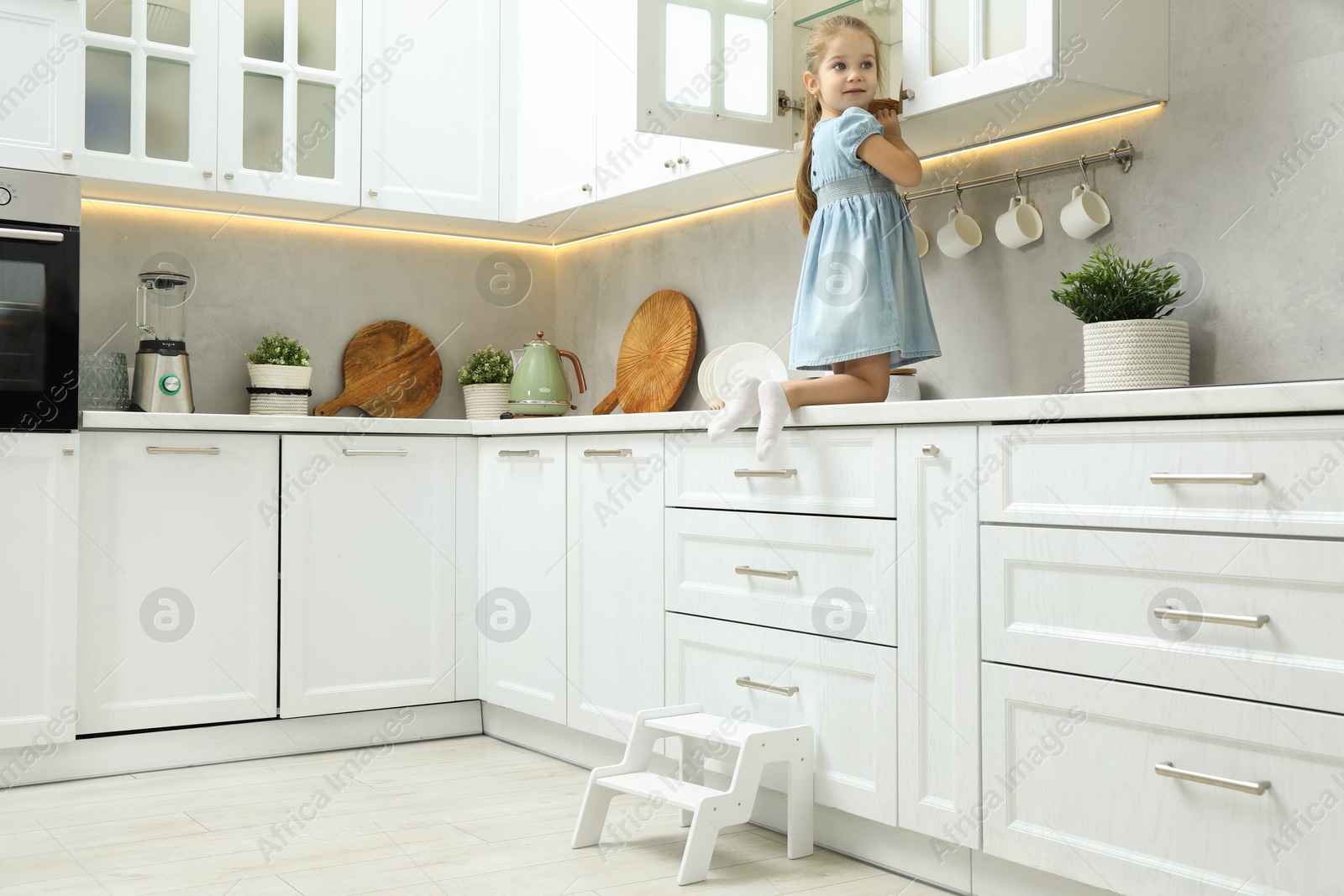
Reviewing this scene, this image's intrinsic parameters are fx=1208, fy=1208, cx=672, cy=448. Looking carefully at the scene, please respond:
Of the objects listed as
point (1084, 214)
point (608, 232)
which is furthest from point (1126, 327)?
Answer: point (608, 232)

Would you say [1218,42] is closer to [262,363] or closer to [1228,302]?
[1228,302]

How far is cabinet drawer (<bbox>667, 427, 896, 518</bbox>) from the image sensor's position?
209 centimetres

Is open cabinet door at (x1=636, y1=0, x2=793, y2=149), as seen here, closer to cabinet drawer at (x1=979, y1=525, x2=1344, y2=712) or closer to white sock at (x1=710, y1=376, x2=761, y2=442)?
white sock at (x1=710, y1=376, x2=761, y2=442)

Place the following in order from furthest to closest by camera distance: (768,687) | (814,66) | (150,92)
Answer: (150,92) < (814,66) < (768,687)

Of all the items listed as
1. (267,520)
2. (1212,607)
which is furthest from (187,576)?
(1212,607)

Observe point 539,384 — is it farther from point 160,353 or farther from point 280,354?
point 160,353

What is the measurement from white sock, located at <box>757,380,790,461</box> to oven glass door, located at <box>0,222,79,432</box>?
165cm

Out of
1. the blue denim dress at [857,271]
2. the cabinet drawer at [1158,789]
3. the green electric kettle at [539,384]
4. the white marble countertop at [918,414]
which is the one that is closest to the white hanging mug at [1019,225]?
the blue denim dress at [857,271]

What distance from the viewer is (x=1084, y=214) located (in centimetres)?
229

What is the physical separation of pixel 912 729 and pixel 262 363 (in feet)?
7.36

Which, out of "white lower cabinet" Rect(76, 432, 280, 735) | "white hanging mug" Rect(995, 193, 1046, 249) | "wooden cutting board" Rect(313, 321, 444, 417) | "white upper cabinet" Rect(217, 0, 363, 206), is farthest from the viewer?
"wooden cutting board" Rect(313, 321, 444, 417)

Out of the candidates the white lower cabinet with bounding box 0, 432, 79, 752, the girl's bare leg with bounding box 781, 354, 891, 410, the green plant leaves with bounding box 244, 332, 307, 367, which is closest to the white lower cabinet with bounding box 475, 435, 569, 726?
the green plant leaves with bounding box 244, 332, 307, 367

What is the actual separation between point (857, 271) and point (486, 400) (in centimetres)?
172

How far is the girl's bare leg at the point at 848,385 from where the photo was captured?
222cm
